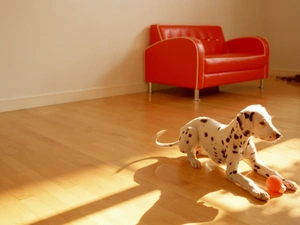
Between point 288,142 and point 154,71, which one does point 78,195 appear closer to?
point 288,142

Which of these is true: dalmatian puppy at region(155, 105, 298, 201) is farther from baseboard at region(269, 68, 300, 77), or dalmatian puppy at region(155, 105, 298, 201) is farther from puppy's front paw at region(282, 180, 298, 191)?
baseboard at region(269, 68, 300, 77)

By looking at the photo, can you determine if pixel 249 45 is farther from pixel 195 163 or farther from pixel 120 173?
pixel 120 173

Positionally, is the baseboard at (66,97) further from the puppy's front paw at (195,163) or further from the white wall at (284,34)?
the white wall at (284,34)

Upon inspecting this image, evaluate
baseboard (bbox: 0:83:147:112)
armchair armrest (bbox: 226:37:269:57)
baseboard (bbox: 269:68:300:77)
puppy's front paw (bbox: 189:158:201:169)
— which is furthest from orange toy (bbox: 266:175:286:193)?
baseboard (bbox: 269:68:300:77)

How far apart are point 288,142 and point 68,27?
232 centimetres

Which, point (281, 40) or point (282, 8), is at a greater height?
point (282, 8)

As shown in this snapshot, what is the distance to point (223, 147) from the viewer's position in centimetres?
196

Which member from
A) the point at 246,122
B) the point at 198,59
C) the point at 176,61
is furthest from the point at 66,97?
the point at 246,122

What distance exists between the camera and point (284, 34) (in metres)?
5.95

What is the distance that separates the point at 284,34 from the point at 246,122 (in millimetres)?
4563

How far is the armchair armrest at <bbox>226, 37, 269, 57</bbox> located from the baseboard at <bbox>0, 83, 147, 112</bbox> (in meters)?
1.30

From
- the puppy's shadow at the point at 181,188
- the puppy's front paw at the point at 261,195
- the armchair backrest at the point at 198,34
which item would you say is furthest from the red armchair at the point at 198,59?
the puppy's front paw at the point at 261,195

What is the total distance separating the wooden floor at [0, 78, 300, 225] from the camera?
162 cm

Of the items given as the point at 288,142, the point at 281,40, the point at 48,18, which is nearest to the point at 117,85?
the point at 48,18
